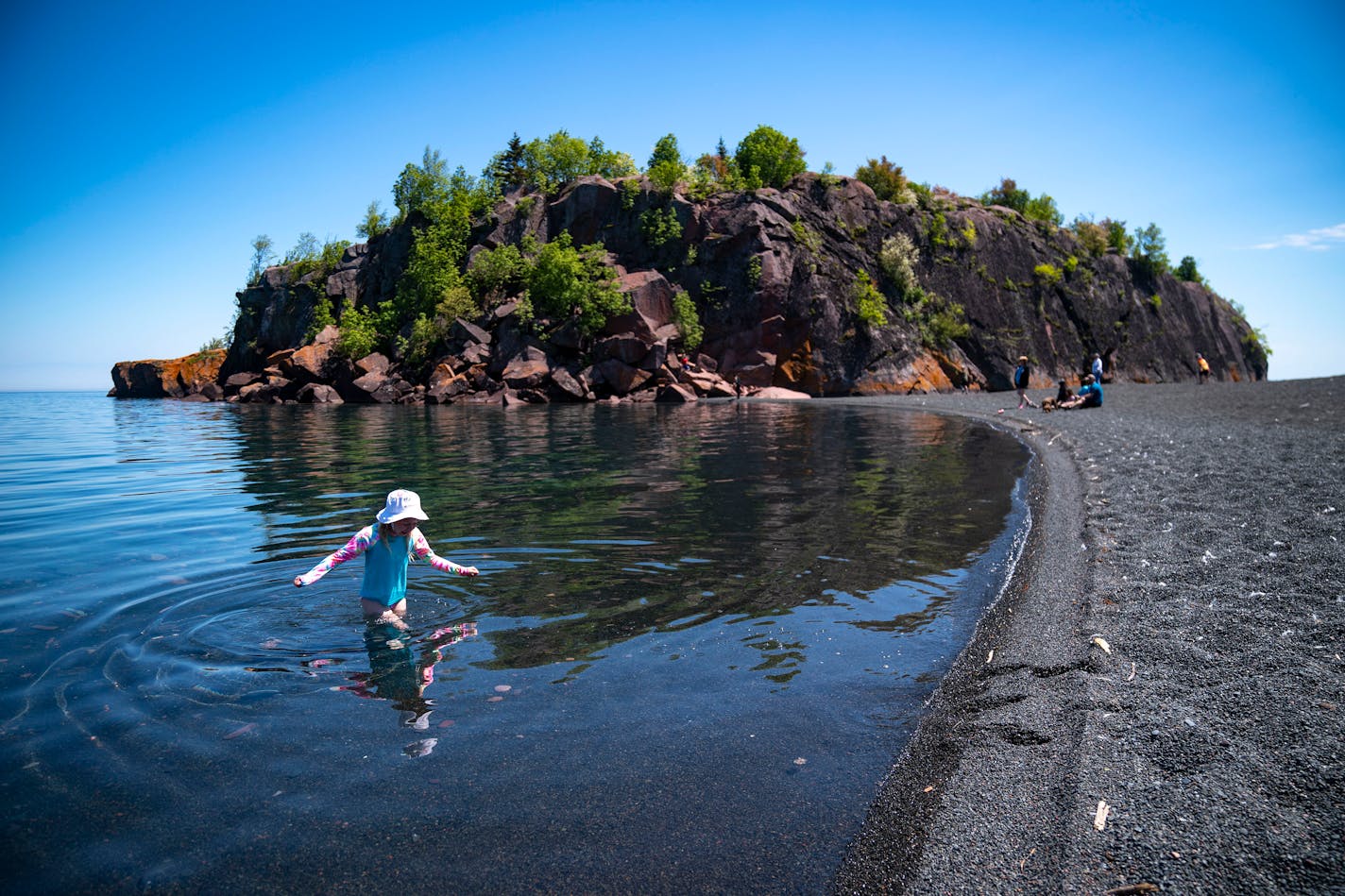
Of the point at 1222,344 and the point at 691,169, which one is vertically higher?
the point at 691,169

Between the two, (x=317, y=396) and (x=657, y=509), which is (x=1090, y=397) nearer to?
(x=657, y=509)

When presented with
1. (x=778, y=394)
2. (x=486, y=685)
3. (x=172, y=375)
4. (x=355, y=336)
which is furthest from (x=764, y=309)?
(x=172, y=375)

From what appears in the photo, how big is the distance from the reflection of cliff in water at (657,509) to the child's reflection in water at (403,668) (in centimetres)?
56

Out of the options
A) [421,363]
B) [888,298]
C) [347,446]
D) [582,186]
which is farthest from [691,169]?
[347,446]

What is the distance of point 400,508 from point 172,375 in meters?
84.4

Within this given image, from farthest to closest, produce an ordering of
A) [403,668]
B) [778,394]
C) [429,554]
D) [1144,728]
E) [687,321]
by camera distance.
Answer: [687,321] < [778,394] < [429,554] < [403,668] < [1144,728]

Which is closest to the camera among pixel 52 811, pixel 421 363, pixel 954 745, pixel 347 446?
pixel 52 811

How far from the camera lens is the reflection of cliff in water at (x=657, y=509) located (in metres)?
8.01

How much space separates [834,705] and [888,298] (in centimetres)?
5529

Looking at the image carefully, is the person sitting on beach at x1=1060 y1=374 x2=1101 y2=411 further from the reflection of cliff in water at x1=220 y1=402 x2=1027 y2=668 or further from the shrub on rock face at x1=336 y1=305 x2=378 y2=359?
the shrub on rock face at x1=336 y1=305 x2=378 y2=359

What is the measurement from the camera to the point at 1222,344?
75875mm

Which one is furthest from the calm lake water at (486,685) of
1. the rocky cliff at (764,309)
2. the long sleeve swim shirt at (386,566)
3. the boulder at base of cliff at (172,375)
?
the boulder at base of cliff at (172,375)

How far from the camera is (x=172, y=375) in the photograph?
76.4 metres

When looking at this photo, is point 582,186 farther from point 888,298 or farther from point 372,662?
point 372,662
